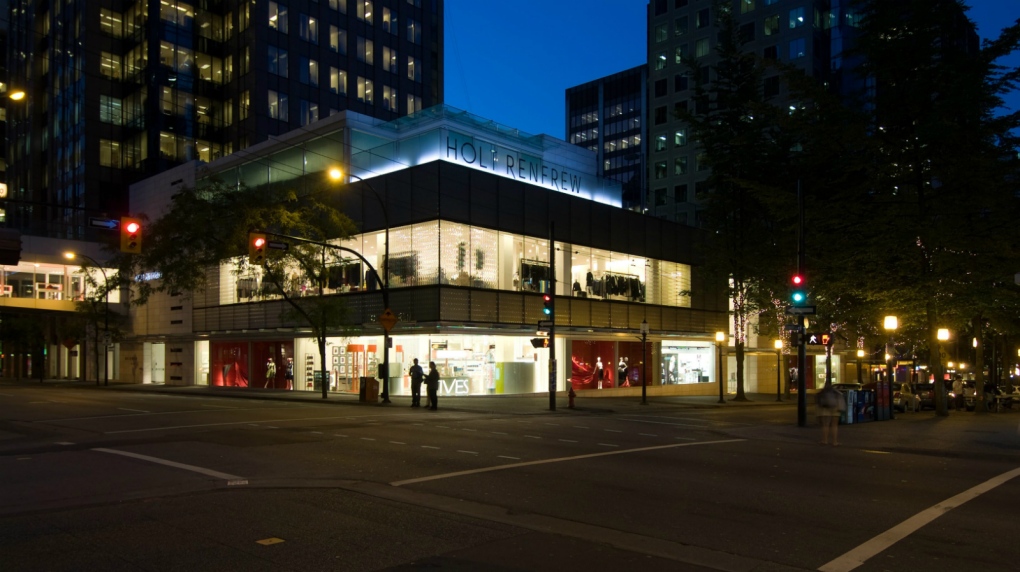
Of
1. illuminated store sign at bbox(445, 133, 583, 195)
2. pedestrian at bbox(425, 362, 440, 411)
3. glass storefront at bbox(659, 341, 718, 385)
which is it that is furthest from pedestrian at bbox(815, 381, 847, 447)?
glass storefront at bbox(659, 341, 718, 385)

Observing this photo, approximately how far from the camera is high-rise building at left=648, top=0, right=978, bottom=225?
2968 inches

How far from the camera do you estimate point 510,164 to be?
3853cm

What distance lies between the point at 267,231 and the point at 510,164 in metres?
12.0

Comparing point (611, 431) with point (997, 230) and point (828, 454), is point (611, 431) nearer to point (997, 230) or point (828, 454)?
point (828, 454)

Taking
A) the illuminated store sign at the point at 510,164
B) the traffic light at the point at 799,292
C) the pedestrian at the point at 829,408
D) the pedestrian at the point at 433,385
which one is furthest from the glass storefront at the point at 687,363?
the pedestrian at the point at 829,408

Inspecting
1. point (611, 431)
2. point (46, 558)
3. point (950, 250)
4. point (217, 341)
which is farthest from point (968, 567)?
point (217, 341)

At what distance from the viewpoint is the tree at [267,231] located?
34.1 m

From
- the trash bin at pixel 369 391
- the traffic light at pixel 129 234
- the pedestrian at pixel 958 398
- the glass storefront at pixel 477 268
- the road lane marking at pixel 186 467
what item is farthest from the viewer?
the glass storefront at pixel 477 268

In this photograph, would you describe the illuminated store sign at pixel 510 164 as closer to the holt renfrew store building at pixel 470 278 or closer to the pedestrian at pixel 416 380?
the holt renfrew store building at pixel 470 278

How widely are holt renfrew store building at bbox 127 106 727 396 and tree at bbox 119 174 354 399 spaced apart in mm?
1452

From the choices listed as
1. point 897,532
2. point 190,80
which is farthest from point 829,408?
point 190,80

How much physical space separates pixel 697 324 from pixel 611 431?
2926 cm

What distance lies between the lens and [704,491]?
37.0 ft

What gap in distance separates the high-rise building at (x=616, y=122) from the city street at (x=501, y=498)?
314 ft
